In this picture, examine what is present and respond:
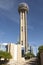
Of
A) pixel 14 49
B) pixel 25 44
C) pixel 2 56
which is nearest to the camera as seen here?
pixel 2 56

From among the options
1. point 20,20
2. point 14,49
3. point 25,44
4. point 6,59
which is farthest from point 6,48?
point 20,20

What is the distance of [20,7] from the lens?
81688mm

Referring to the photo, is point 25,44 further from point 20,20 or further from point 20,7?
point 20,7

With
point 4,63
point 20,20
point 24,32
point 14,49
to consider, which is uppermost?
point 20,20

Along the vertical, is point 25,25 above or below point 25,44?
above

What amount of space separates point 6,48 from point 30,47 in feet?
82.6

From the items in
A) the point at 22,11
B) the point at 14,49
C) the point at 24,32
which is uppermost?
the point at 22,11

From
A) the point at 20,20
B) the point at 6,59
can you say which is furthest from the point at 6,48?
the point at 20,20

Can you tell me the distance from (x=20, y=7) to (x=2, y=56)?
42238 millimetres

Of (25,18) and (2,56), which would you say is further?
(25,18)

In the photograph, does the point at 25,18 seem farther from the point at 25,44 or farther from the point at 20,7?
the point at 25,44

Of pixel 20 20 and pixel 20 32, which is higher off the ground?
pixel 20 20

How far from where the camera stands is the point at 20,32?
258 feet

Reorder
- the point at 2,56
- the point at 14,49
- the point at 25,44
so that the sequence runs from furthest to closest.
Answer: the point at 25,44
the point at 14,49
the point at 2,56
